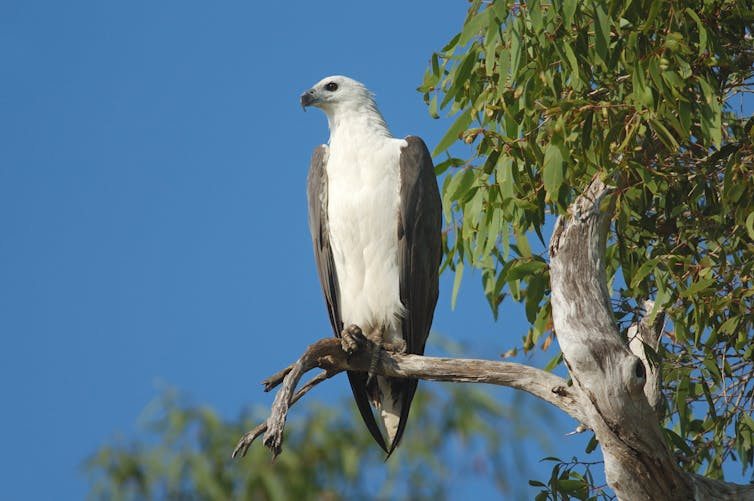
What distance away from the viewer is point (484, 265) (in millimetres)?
4941

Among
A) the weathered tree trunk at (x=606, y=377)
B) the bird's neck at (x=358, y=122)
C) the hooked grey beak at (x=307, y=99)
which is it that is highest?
the hooked grey beak at (x=307, y=99)

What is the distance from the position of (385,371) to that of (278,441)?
3.17ft

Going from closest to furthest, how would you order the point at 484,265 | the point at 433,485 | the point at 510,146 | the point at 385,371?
the point at 510,146 → the point at 385,371 → the point at 484,265 → the point at 433,485

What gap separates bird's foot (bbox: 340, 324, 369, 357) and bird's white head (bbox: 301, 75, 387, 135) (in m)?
1.41

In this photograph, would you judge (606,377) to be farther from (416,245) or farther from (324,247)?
(324,247)

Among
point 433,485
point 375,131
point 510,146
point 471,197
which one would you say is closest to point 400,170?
point 375,131

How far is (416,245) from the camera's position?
198 inches

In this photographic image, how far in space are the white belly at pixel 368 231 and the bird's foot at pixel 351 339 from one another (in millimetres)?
514

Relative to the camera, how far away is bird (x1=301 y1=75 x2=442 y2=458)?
5035mm

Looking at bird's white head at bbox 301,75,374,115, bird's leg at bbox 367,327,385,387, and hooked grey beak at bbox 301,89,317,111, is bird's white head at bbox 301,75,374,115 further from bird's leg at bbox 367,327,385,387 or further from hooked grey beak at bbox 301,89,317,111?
bird's leg at bbox 367,327,385,387

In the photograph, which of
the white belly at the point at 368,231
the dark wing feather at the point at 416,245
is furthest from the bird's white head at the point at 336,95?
the dark wing feather at the point at 416,245

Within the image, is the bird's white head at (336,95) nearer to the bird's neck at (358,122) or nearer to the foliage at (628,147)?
the bird's neck at (358,122)

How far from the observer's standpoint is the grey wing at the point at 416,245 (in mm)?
5016

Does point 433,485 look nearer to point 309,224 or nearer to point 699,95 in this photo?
point 309,224
